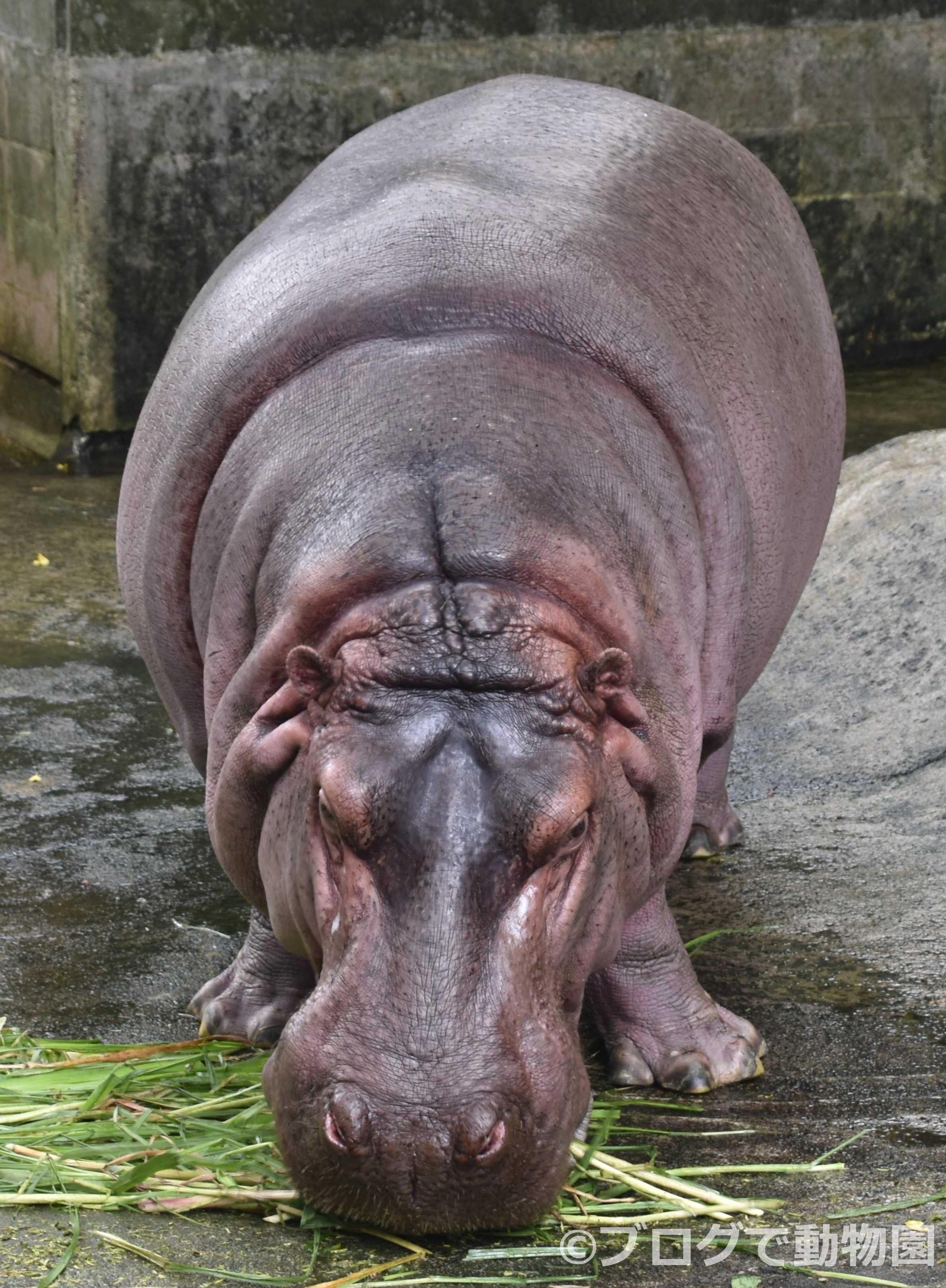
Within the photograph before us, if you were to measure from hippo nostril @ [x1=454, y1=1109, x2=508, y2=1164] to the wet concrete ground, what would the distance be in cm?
27

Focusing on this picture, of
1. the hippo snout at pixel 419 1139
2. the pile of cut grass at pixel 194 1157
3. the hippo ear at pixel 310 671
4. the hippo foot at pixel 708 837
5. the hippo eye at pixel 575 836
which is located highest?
the hippo ear at pixel 310 671

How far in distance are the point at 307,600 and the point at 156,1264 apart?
3.33 feet

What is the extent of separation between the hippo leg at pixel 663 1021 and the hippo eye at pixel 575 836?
2.55 feet

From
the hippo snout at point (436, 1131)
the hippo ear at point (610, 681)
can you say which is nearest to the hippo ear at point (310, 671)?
the hippo ear at point (610, 681)

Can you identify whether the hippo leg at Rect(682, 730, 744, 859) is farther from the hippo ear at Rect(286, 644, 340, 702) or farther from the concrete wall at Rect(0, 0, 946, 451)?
the concrete wall at Rect(0, 0, 946, 451)

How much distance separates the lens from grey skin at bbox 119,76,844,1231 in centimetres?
257

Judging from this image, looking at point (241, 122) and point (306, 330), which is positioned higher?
point (306, 330)

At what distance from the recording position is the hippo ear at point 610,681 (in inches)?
111

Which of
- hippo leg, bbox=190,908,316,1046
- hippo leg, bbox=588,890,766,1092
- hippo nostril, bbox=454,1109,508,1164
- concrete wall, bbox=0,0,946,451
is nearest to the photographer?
hippo nostril, bbox=454,1109,508,1164

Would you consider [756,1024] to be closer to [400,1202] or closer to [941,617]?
[400,1202]

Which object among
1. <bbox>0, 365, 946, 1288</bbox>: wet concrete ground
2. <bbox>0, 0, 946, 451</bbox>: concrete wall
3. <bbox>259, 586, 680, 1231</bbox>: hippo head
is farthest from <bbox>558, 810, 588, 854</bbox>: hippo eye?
<bbox>0, 0, 946, 451</bbox>: concrete wall

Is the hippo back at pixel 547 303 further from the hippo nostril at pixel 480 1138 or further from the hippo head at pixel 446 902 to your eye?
the hippo nostril at pixel 480 1138

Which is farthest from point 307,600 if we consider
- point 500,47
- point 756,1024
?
point 500,47

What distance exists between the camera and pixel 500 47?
8.73m
